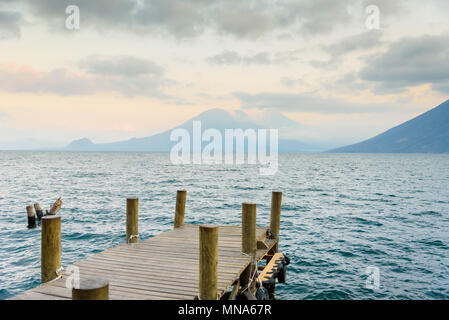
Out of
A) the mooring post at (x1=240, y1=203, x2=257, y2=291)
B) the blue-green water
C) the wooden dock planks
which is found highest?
the mooring post at (x1=240, y1=203, x2=257, y2=291)

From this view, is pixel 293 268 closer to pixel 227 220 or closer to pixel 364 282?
pixel 364 282

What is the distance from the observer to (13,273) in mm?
12117

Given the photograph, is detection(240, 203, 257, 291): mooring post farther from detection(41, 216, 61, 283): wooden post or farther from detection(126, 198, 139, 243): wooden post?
detection(41, 216, 61, 283): wooden post

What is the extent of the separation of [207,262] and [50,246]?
3.17 m

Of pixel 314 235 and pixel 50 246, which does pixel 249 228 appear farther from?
pixel 314 235

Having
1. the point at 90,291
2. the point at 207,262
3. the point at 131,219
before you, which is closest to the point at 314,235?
the point at 131,219

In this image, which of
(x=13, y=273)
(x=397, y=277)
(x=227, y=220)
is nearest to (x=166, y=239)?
(x=13, y=273)

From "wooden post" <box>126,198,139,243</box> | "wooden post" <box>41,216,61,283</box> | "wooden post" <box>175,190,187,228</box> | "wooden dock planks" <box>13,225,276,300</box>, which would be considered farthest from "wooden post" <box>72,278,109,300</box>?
"wooden post" <box>175,190,187,228</box>

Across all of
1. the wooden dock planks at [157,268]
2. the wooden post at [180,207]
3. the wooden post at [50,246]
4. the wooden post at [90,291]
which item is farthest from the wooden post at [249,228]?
the wooden post at [90,291]

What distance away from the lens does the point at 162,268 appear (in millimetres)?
7352

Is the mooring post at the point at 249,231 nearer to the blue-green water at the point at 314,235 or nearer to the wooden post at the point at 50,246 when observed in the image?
the blue-green water at the point at 314,235

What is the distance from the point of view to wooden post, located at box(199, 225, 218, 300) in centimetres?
577

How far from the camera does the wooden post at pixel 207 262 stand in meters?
5.77

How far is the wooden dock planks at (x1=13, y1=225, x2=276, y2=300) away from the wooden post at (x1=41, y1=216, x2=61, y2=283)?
0.71 ft
